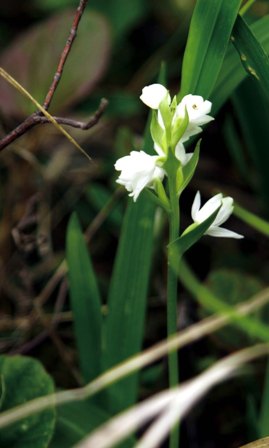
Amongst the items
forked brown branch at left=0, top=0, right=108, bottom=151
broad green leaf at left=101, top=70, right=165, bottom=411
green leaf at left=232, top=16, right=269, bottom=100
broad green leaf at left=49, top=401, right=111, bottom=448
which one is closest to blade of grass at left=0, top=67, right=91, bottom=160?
forked brown branch at left=0, top=0, right=108, bottom=151

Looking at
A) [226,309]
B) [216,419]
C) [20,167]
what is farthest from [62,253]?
[226,309]

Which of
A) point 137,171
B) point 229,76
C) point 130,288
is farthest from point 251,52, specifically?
point 130,288

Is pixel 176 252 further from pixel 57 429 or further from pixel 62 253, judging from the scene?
pixel 62 253

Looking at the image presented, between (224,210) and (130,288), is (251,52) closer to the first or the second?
(224,210)

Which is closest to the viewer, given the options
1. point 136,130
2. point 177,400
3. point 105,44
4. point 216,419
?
point 177,400

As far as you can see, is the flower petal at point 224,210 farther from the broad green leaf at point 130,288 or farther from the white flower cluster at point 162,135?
the broad green leaf at point 130,288

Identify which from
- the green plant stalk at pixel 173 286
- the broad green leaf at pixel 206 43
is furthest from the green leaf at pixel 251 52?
the green plant stalk at pixel 173 286

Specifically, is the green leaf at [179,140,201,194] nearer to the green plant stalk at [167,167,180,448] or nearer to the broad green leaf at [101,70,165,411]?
the green plant stalk at [167,167,180,448]
